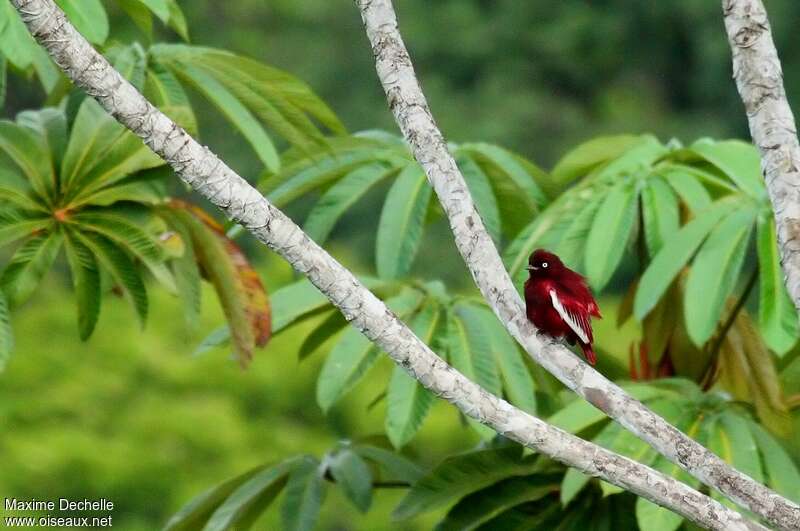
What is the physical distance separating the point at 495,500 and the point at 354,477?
374 mm

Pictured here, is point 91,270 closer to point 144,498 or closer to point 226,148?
point 144,498

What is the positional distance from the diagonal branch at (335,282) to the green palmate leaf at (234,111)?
2.52 feet

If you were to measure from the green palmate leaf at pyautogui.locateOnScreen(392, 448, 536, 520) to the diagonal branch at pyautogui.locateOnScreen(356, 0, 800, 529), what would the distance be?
0.82 metres

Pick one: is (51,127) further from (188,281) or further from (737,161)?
(737,161)

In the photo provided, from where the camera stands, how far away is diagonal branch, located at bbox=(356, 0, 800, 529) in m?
2.45

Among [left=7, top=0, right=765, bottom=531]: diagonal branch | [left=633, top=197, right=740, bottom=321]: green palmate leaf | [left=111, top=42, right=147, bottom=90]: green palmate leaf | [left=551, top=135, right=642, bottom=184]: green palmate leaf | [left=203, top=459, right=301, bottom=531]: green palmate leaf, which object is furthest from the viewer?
[left=551, top=135, right=642, bottom=184]: green palmate leaf

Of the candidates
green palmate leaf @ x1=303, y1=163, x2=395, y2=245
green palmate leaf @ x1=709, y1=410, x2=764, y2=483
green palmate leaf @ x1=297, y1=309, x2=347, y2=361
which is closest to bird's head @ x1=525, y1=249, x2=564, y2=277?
green palmate leaf @ x1=709, y1=410, x2=764, y2=483

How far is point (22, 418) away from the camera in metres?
9.11

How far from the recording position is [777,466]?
3.12 meters

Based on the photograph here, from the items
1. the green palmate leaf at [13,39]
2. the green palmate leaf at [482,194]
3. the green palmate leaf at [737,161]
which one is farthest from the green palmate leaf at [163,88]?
the green palmate leaf at [737,161]

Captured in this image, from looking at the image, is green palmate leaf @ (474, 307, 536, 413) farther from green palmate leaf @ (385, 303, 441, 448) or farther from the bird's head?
the bird's head

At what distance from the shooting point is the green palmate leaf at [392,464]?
369 centimetres

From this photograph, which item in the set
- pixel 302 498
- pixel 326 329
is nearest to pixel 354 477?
pixel 302 498

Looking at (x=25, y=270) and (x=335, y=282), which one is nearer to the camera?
(x=335, y=282)
